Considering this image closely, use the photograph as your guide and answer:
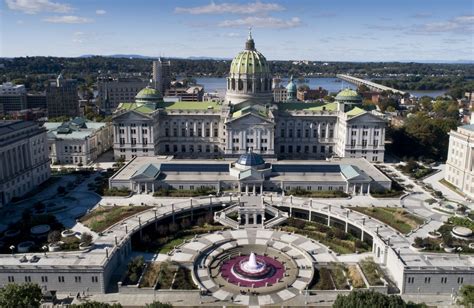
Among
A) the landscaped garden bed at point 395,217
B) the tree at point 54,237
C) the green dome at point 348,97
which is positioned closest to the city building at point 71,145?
the tree at point 54,237

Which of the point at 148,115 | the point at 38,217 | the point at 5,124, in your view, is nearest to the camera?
the point at 38,217

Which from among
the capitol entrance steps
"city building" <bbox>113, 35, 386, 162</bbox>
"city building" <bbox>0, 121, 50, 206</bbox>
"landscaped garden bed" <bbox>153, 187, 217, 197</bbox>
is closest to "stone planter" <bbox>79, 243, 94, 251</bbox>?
the capitol entrance steps

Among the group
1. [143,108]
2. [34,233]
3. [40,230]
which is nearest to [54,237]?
[40,230]

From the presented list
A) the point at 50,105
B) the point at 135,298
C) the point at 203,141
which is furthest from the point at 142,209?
the point at 50,105

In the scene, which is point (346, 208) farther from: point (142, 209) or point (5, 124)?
point (5, 124)

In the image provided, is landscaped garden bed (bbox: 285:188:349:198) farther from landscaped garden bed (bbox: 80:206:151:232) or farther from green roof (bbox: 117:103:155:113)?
green roof (bbox: 117:103:155:113)

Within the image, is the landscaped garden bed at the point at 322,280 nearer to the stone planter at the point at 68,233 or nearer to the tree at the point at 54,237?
the stone planter at the point at 68,233

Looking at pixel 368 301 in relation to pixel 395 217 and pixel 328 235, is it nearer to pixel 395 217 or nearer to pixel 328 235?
pixel 328 235
